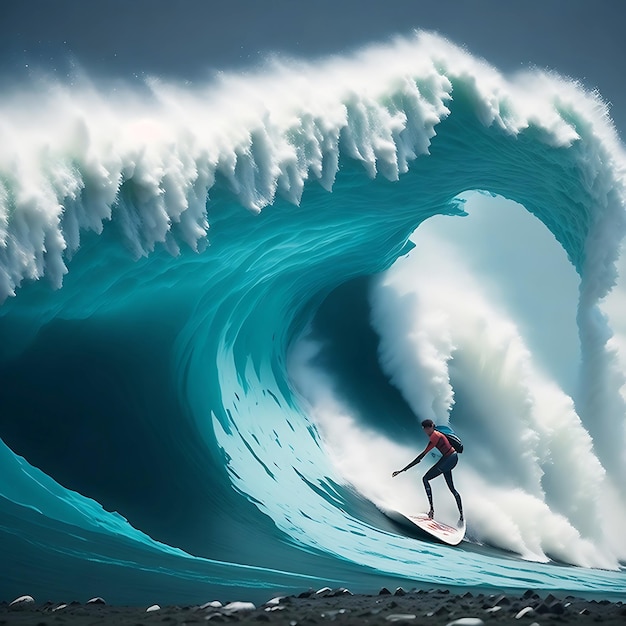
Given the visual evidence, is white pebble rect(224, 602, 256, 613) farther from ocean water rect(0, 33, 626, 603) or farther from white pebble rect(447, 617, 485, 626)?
white pebble rect(447, 617, 485, 626)

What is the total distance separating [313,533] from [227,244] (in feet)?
8.43

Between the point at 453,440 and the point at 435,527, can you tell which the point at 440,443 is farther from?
the point at 435,527

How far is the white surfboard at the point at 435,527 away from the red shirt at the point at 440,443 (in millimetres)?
661

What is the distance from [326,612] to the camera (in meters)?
3.17

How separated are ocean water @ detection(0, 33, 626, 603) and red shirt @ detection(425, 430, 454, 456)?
32.1 inches

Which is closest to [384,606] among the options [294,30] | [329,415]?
[294,30]

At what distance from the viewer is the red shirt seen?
6859mm

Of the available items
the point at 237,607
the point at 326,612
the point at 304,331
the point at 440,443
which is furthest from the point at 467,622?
the point at 304,331

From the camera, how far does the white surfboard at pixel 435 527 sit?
6598 millimetres

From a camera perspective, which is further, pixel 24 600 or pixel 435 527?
pixel 435 527

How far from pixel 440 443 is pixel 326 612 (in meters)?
3.96

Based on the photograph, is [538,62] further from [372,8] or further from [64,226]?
[64,226]

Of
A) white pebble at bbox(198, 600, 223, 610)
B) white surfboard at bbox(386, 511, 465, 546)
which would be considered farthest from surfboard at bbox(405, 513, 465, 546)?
white pebble at bbox(198, 600, 223, 610)

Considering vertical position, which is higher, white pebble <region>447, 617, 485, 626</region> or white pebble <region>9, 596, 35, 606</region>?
white pebble <region>447, 617, 485, 626</region>
